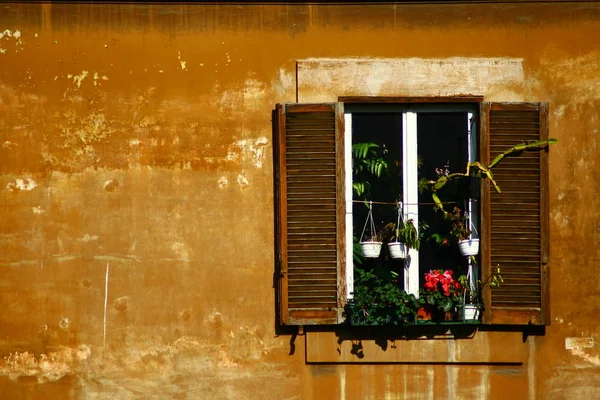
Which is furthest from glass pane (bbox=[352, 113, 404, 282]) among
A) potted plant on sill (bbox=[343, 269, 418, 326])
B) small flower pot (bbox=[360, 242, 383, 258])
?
potted plant on sill (bbox=[343, 269, 418, 326])

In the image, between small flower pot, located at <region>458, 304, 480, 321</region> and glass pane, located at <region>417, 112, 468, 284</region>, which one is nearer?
small flower pot, located at <region>458, 304, 480, 321</region>

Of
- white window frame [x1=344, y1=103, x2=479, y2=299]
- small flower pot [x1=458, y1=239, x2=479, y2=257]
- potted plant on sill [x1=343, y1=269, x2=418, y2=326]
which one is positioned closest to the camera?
potted plant on sill [x1=343, y1=269, x2=418, y2=326]

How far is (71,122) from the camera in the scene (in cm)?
A: 838

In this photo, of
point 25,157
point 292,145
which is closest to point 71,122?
point 25,157

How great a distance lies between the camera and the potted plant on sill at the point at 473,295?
819 cm

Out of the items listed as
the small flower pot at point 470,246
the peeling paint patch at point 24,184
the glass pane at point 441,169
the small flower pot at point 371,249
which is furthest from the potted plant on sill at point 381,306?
the peeling paint patch at point 24,184

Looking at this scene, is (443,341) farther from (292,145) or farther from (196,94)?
(196,94)

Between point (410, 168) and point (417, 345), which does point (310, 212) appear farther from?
point (417, 345)

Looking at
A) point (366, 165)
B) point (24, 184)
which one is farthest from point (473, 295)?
point (24, 184)

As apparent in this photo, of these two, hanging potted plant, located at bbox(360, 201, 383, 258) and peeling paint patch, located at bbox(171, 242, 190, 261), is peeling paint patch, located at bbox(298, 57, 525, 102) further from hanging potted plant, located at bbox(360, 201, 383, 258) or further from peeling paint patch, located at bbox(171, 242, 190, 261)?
peeling paint patch, located at bbox(171, 242, 190, 261)

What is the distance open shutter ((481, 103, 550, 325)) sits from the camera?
26.8ft

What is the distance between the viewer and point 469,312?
8.29 metres

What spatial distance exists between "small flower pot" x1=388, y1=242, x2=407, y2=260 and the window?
317mm

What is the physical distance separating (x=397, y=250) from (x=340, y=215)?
1.52 ft
